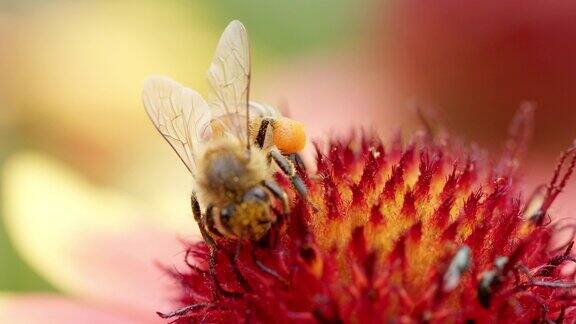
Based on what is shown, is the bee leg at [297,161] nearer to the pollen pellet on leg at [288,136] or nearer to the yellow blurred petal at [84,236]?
the pollen pellet on leg at [288,136]

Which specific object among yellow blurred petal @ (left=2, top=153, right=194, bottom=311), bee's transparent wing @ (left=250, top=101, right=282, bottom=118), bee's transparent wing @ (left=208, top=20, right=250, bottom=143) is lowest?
yellow blurred petal @ (left=2, top=153, right=194, bottom=311)

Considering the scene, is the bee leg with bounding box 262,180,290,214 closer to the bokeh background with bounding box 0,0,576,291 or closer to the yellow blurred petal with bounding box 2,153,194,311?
the yellow blurred petal with bounding box 2,153,194,311

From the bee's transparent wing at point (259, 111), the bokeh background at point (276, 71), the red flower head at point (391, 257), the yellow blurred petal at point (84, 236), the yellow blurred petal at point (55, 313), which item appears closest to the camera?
the red flower head at point (391, 257)

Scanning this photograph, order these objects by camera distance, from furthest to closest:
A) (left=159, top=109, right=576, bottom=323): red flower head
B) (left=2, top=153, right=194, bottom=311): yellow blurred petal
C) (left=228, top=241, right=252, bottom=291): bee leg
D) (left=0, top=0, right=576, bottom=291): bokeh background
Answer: (left=0, top=0, right=576, bottom=291): bokeh background → (left=2, top=153, right=194, bottom=311): yellow blurred petal → (left=228, top=241, right=252, bottom=291): bee leg → (left=159, top=109, right=576, bottom=323): red flower head

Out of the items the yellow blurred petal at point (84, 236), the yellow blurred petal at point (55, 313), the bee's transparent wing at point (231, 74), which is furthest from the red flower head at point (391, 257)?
the yellow blurred petal at point (84, 236)

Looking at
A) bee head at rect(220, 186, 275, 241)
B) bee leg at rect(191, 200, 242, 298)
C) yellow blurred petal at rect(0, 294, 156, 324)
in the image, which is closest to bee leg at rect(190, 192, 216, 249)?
bee leg at rect(191, 200, 242, 298)

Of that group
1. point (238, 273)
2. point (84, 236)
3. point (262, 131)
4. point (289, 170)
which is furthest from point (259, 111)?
point (84, 236)

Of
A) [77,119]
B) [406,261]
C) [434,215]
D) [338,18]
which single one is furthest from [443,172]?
[338,18]
